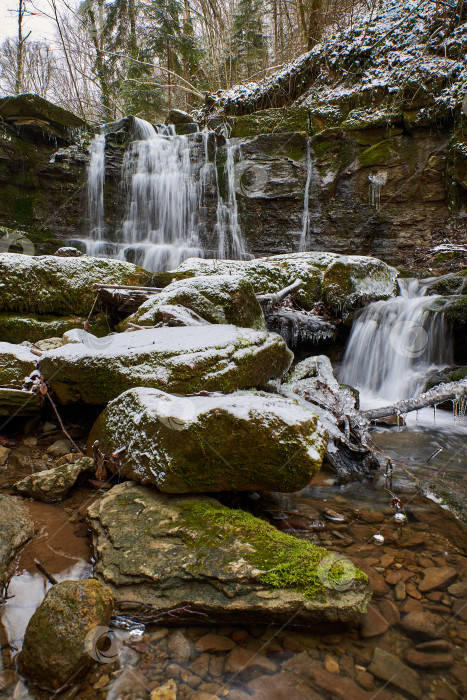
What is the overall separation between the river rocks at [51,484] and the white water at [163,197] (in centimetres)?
841

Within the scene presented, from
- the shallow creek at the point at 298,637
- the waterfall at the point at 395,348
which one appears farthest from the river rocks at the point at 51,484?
the waterfall at the point at 395,348

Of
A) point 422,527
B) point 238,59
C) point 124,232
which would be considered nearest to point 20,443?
point 422,527

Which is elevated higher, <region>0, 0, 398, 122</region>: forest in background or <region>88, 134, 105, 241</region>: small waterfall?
<region>0, 0, 398, 122</region>: forest in background

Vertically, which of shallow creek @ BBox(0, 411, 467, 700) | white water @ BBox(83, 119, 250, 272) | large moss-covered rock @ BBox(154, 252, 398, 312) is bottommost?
shallow creek @ BBox(0, 411, 467, 700)

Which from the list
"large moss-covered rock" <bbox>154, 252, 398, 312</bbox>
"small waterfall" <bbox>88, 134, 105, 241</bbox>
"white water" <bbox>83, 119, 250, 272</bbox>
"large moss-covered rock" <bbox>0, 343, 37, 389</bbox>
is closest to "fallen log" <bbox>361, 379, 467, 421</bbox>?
"large moss-covered rock" <bbox>154, 252, 398, 312</bbox>

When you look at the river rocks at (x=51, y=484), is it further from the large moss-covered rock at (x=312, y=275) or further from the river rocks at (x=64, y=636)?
the large moss-covered rock at (x=312, y=275)

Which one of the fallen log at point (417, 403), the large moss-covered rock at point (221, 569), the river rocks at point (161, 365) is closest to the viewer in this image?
the large moss-covered rock at point (221, 569)

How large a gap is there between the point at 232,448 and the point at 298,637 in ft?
3.25

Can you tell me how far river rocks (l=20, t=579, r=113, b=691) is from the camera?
1.42 meters

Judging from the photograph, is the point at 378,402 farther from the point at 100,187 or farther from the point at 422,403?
the point at 100,187

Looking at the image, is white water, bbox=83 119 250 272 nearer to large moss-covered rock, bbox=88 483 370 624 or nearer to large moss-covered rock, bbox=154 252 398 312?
large moss-covered rock, bbox=154 252 398 312

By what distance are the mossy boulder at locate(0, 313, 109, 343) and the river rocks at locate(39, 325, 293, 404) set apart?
1.58m

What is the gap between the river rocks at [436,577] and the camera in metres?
2.01

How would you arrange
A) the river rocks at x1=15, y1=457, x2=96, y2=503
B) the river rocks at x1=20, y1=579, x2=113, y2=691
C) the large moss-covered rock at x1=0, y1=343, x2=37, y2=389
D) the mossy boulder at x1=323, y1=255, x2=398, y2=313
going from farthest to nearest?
the mossy boulder at x1=323, y1=255, x2=398, y2=313 < the large moss-covered rock at x1=0, y1=343, x2=37, y2=389 < the river rocks at x1=15, y1=457, x2=96, y2=503 < the river rocks at x1=20, y1=579, x2=113, y2=691
